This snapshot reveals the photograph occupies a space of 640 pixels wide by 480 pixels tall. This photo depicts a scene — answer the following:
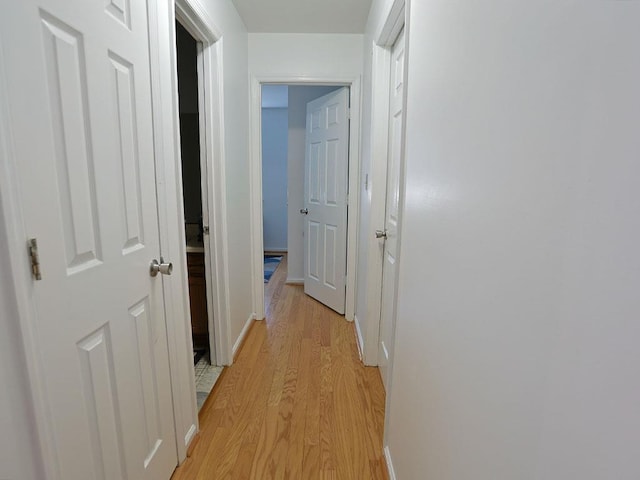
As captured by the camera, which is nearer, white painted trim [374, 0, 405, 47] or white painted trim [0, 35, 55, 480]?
white painted trim [0, 35, 55, 480]

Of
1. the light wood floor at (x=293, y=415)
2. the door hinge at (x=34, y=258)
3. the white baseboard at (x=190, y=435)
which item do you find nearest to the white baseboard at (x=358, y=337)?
Answer: the light wood floor at (x=293, y=415)

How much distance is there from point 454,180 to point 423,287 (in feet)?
1.26

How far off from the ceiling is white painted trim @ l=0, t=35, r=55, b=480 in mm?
2091

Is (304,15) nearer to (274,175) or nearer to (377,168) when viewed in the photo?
(377,168)

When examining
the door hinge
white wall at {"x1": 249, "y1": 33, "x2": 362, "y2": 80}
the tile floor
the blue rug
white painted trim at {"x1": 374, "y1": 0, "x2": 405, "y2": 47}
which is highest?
white wall at {"x1": 249, "y1": 33, "x2": 362, "y2": 80}

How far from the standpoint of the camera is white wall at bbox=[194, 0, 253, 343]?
7.12ft

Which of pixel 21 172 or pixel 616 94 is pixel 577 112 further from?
pixel 21 172

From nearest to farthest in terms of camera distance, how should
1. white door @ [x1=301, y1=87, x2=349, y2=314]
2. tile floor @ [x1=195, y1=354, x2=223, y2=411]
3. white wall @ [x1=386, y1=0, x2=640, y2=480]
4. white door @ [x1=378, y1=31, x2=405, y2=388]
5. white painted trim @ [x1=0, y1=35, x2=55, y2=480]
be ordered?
white wall @ [x1=386, y1=0, x2=640, y2=480]
white painted trim @ [x1=0, y1=35, x2=55, y2=480]
white door @ [x1=378, y1=31, x2=405, y2=388]
tile floor @ [x1=195, y1=354, x2=223, y2=411]
white door @ [x1=301, y1=87, x2=349, y2=314]

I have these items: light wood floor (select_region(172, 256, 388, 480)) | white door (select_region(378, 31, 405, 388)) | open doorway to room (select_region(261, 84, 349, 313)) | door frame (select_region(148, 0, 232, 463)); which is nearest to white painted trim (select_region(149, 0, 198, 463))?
door frame (select_region(148, 0, 232, 463))

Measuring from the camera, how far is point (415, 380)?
3.70ft

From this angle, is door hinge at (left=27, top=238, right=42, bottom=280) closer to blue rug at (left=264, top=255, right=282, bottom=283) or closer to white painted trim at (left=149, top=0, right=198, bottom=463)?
white painted trim at (left=149, top=0, right=198, bottom=463)

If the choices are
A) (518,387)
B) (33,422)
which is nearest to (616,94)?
(518,387)

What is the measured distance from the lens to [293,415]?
184 cm

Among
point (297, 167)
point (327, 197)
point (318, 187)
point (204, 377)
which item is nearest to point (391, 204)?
point (327, 197)
